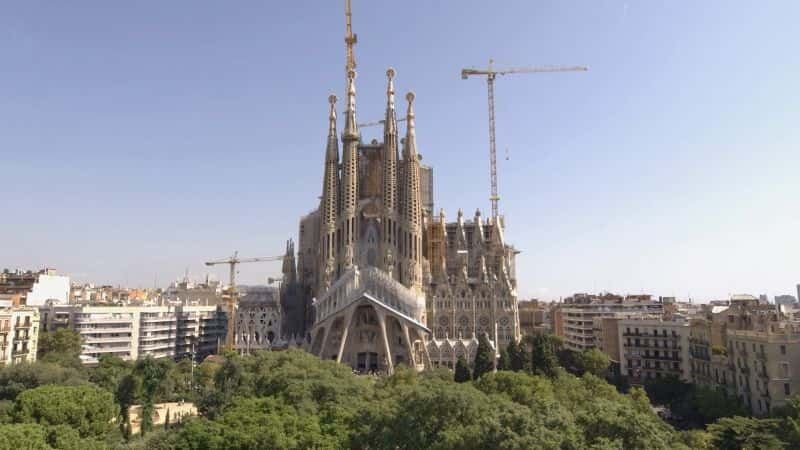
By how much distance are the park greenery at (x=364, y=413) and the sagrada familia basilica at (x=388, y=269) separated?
27.8 m

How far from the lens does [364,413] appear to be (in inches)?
1003

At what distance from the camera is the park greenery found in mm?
20406

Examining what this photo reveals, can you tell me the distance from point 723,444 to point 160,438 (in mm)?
29696

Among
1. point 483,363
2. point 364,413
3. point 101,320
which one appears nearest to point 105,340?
point 101,320

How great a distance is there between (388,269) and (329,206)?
14216 millimetres

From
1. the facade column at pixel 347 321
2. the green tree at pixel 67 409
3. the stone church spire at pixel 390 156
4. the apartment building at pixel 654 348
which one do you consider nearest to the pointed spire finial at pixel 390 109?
the stone church spire at pixel 390 156

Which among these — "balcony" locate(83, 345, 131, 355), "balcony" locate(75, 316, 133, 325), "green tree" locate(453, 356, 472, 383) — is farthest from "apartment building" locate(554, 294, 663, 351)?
"balcony" locate(75, 316, 133, 325)

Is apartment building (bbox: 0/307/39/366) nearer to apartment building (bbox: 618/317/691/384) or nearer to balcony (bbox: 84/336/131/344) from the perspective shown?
balcony (bbox: 84/336/131/344)

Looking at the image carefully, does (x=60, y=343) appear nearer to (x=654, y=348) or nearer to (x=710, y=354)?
(x=654, y=348)

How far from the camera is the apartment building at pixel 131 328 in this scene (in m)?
67.4

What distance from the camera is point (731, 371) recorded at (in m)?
45.6

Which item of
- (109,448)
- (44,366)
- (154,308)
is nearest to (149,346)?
(154,308)

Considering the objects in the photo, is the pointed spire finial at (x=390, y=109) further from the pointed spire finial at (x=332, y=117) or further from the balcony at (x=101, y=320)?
the balcony at (x=101, y=320)

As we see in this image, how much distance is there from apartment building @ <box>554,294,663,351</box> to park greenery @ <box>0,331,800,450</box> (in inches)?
1132
